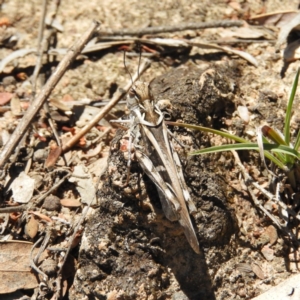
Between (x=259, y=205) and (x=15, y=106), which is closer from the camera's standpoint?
(x=259, y=205)

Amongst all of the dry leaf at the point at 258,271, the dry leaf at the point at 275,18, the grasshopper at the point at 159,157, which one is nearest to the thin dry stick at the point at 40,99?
the grasshopper at the point at 159,157

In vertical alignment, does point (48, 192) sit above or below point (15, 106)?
below

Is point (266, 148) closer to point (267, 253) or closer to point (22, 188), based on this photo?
point (267, 253)

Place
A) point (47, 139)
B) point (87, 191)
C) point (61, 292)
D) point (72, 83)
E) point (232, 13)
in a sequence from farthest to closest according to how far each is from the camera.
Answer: point (232, 13) → point (72, 83) → point (47, 139) → point (87, 191) → point (61, 292)

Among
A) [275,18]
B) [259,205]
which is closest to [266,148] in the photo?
[259,205]

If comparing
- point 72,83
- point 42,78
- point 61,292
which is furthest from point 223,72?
point 61,292

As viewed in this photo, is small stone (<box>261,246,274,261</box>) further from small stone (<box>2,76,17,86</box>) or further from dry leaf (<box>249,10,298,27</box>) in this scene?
→ small stone (<box>2,76,17,86</box>)

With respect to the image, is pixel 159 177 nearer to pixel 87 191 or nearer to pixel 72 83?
pixel 87 191

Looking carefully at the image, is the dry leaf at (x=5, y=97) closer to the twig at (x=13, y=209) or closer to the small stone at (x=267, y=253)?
the twig at (x=13, y=209)
